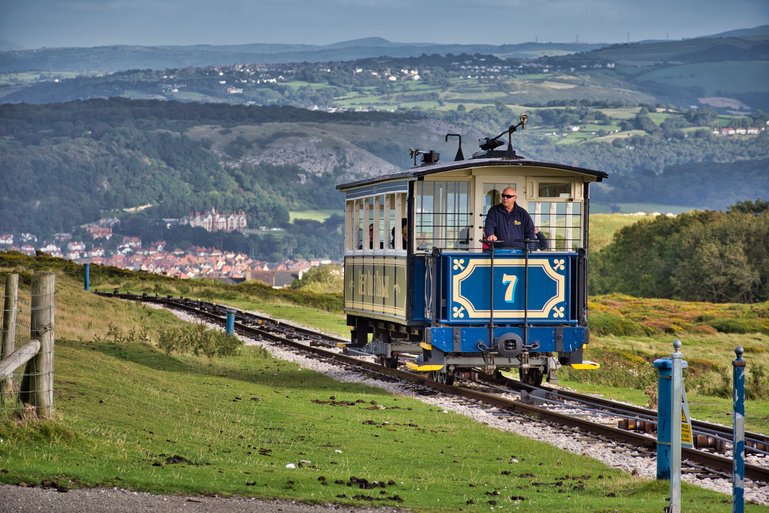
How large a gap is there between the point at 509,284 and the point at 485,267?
20.9 inches

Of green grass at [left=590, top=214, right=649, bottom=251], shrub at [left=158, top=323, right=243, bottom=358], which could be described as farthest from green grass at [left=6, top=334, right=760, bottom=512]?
green grass at [left=590, top=214, right=649, bottom=251]

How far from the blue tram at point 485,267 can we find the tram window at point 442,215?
2 cm

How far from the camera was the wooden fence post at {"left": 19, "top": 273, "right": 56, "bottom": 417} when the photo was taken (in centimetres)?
1418

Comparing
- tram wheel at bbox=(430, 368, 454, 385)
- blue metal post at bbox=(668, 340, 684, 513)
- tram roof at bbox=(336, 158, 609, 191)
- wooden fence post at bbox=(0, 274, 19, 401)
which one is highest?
tram roof at bbox=(336, 158, 609, 191)

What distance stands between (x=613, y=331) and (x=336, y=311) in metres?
13.1

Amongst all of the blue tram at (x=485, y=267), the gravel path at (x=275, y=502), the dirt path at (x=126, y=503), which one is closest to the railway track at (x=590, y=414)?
the gravel path at (x=275, y=502)

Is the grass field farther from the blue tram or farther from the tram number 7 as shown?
the tram number 7

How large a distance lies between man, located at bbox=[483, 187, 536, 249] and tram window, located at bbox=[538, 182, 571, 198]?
1359 millimetres

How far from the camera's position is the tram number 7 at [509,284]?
72.8 feet

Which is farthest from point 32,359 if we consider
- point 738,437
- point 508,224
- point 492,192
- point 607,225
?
point 607,225

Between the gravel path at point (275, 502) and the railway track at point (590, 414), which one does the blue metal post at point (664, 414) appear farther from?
the railway track at point (590, 414)

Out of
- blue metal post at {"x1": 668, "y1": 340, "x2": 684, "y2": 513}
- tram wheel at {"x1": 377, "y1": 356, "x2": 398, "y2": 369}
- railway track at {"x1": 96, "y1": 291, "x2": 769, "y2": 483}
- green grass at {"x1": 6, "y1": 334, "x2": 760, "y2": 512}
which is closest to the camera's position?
blue metal post at {"x1": 668, "y1": 340, "x2": 684, "y2": 513}

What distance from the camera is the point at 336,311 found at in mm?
62469

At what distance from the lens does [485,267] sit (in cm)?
2209
